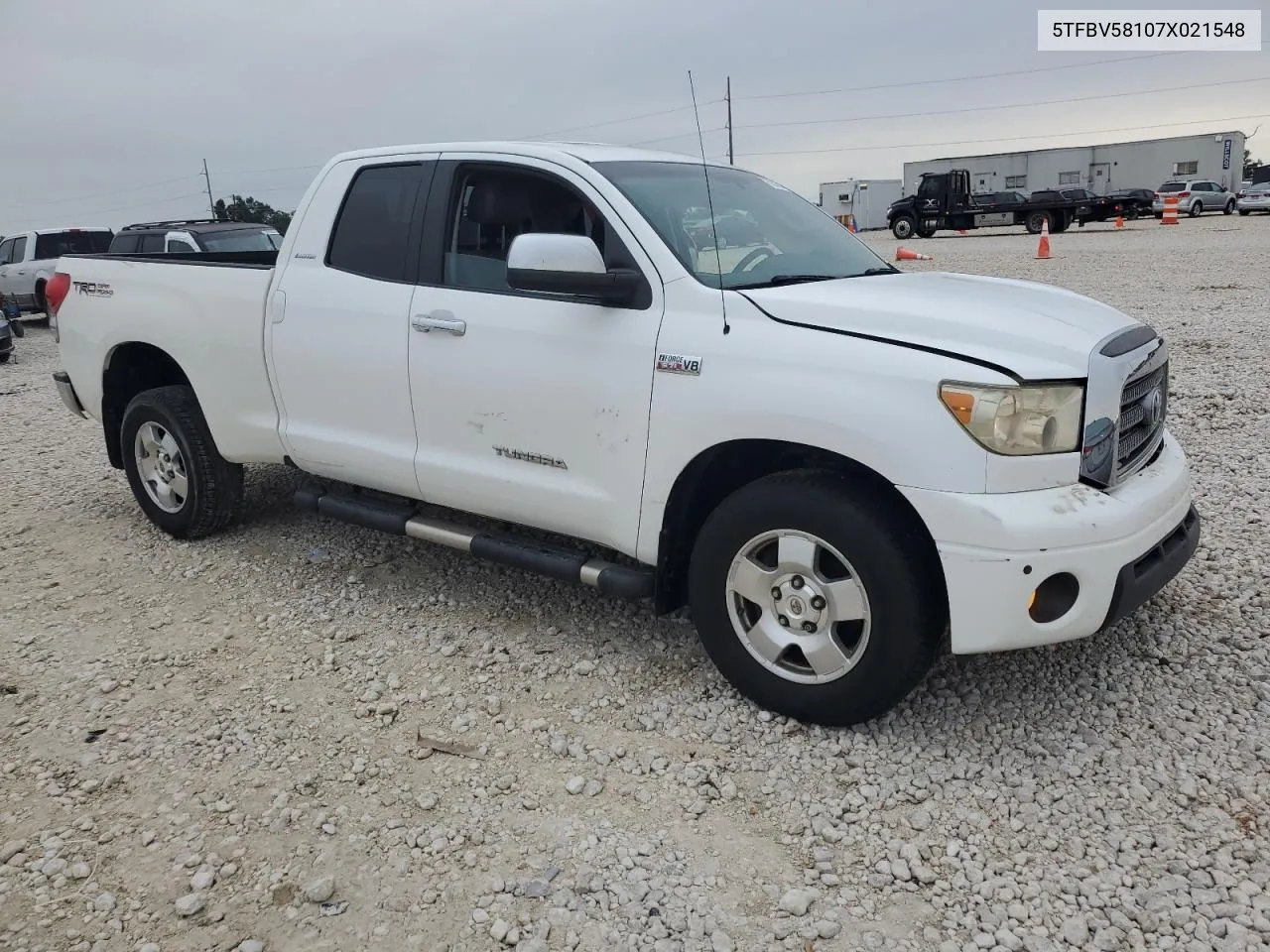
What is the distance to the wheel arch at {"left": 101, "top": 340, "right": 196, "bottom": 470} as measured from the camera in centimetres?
537

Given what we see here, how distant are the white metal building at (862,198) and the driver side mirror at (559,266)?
48274 millimetres

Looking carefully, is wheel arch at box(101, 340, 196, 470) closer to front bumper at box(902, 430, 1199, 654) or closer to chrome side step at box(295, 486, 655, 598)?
chrome side step at box(295, 486, 655, 598)

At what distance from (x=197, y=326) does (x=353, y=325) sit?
1.16 m

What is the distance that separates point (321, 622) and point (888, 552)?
2.60m

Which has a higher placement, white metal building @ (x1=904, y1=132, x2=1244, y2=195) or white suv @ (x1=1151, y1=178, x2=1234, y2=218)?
white metal building @ (x1=904, y1=132, x2=1244, y2=195)

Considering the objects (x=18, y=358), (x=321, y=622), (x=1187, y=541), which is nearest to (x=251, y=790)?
(x=321, y=622)

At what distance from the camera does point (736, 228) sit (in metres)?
3.77

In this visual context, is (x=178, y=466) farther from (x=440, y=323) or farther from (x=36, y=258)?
(x=36, y=258)

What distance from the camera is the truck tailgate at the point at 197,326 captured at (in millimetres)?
4637

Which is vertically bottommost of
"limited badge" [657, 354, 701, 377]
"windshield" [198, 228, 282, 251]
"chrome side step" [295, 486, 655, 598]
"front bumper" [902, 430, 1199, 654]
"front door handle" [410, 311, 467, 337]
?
"chrome side step" [295, 486, 655, 598]

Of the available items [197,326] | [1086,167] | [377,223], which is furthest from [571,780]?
[1086,167]

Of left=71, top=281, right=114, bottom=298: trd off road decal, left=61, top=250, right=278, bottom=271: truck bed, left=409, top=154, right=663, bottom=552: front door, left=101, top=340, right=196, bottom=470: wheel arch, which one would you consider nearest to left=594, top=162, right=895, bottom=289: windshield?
left=409, top=154, right=663, bottom=552: front door

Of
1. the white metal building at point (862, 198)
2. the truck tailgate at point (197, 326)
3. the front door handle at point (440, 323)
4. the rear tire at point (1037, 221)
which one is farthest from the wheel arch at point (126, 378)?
the white metal building at point (862, 198)

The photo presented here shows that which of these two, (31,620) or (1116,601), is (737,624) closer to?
(1116,601)
